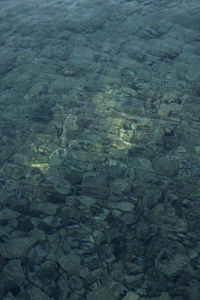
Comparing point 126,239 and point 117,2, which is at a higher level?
point 117,2

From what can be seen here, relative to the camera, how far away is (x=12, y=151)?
2402mm

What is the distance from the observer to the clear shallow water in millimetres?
1620

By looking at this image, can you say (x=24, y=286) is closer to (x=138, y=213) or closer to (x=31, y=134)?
(x=138, y=213)

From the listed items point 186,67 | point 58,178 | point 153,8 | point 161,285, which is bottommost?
point 161,285

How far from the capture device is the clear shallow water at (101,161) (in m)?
1.62

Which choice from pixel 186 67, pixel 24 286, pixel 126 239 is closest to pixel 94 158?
pixel 126 239

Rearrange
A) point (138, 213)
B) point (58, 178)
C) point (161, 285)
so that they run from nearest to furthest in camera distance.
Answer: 1. point (161, 285)
2. point (138, 213)
3. point (58, 178)

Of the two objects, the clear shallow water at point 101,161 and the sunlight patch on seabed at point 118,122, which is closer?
the clear shallow water at point 101,161

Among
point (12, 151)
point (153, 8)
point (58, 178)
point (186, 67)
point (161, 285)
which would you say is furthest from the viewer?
point (153, 8)

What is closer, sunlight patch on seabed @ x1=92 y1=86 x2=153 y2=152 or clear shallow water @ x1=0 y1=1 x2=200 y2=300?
clear shallow water @ x1=0 y1=1 x2=200 y2=300

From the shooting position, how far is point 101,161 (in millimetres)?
2256

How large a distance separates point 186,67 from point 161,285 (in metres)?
2.43

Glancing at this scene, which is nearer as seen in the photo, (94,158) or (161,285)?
(161,285)

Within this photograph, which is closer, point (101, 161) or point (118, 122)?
point (101, 161)
